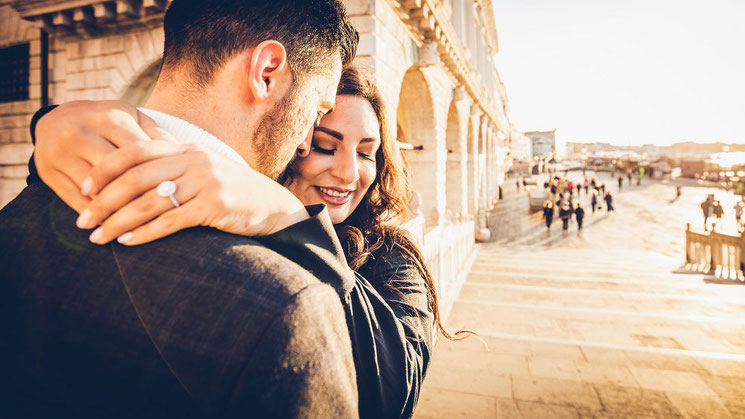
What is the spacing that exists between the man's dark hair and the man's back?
0.56 metres

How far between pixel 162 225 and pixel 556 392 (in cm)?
405

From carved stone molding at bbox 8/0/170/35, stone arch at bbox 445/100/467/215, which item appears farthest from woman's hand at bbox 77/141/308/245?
stone arch at bbox 445/100/467/215

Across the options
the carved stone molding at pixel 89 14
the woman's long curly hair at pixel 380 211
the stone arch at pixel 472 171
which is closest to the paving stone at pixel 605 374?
the woman's long curly hair at pixel 380 211

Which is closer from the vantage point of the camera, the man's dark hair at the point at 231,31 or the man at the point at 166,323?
the man at the point at 166,323

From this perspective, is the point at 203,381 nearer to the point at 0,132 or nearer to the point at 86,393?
the point at 86,393

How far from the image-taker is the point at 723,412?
3244 mm

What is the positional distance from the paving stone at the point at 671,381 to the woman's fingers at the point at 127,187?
15.4 ft

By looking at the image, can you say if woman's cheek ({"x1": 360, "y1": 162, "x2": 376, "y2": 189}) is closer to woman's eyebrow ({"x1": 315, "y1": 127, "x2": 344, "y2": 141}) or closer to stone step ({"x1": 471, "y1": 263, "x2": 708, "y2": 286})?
woman's eyebrow ({"x1": 315, "y1": 127, "x2": 344, "y2": 141})

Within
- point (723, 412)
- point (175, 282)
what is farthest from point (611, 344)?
point (175, 282)

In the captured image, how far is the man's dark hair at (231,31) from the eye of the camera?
104 cm

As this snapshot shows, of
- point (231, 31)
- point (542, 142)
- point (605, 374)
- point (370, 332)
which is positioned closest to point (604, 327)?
point (605, 374)

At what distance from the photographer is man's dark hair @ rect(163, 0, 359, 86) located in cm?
104

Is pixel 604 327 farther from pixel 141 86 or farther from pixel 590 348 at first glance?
pixel 141 86

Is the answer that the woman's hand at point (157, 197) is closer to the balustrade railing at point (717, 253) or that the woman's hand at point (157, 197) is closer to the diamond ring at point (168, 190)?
the diamond ring at point (168, 190)
